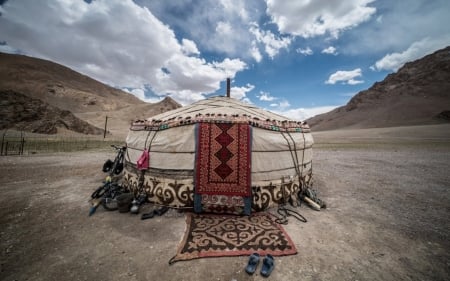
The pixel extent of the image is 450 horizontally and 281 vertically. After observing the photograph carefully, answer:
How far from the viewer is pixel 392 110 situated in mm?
55062

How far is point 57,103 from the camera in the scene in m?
43.5

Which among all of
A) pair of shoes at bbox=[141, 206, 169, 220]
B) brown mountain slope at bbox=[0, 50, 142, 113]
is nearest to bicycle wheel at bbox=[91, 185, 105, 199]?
pair of shoes at bbox=[141, 206, 169, 220]

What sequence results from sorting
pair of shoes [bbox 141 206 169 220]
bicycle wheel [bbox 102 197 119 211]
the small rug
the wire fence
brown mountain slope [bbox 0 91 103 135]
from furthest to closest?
brown mountain slope [bbox 0 91 103 135] < the wire fence < bicycle wheel [bbox 102 197 119 211] < pair of shoes [bbox 141 206 169 220] < the small rug

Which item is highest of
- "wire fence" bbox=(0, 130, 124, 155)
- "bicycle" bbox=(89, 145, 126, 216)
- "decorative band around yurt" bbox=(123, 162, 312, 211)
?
"wire fence" bbox=(0, 130, 124, 155)

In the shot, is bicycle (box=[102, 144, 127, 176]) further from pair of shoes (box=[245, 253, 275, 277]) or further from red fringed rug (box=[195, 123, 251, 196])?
pair of shoes (box=[245, 253, 275, 277])

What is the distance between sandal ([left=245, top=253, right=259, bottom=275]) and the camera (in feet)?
5.64

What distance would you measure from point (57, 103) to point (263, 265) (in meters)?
59.7

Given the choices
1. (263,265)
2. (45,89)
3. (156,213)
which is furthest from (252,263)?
(45,89)

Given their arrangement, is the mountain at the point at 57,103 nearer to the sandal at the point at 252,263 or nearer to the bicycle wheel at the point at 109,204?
the bicycle wheel at the point at 109,204

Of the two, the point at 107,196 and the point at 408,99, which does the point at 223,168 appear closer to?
the point at 107,196

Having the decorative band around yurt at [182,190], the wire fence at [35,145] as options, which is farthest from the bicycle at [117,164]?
the wire fence at [35,145]

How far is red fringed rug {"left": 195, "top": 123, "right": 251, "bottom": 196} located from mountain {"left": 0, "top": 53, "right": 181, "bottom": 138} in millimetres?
22610

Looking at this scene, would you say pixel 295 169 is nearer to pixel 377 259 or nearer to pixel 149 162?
pixel 377 259

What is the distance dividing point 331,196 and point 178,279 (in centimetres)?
340
